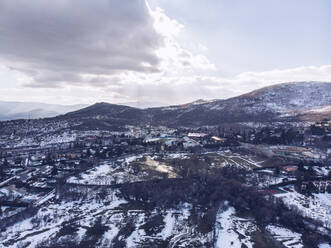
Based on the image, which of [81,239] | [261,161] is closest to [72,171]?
[81,239]

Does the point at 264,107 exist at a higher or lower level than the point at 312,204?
higher

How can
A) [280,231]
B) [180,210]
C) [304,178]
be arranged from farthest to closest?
[304,178], [180,210], [280,231]

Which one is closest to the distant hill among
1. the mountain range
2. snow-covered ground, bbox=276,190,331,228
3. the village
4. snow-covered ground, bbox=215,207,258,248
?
the mountain range

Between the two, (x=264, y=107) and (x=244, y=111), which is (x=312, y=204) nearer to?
(x=244, y=111)

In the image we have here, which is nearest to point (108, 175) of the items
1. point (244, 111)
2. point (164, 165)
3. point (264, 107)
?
point (164, 165)

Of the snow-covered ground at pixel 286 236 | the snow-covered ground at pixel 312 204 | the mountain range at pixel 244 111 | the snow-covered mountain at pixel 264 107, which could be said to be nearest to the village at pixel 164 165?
the snow-covered ground at pixel 312 204

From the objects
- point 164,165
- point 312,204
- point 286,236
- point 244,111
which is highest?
point 244,111

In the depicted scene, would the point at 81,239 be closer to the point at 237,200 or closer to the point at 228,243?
the point at 228,243

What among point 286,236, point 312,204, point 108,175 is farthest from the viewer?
point 108,175
